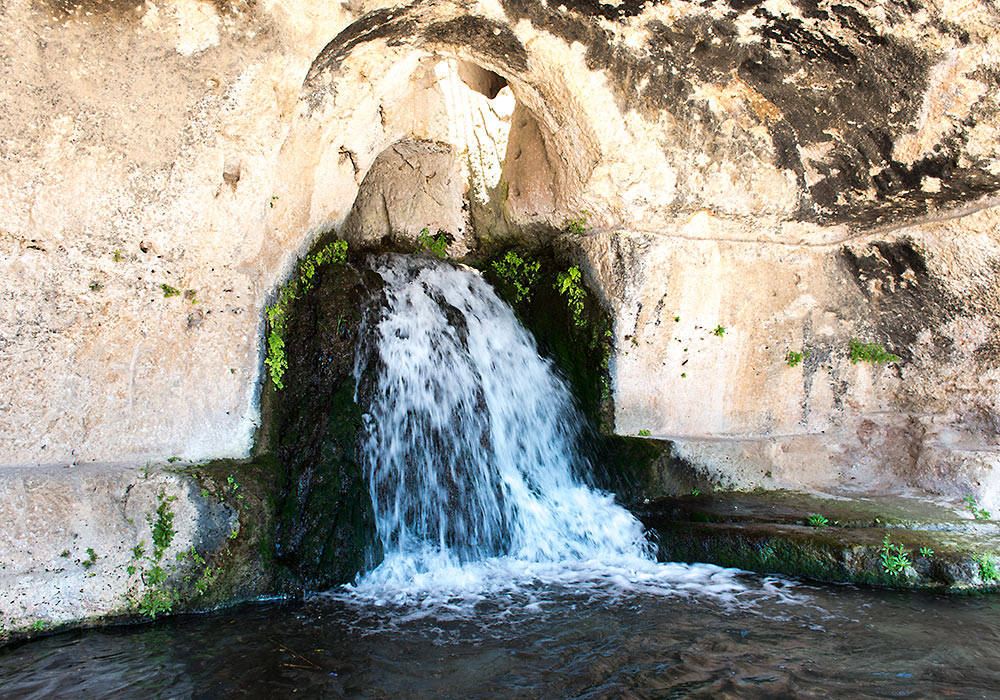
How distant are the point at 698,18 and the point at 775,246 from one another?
1.80 metres

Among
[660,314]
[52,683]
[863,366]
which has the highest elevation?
[660,314]

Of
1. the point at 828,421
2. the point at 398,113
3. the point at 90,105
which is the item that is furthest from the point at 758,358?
the point at 90,105

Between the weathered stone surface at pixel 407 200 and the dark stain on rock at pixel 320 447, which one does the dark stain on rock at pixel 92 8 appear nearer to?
the dark stain on rock at pixel 320 447

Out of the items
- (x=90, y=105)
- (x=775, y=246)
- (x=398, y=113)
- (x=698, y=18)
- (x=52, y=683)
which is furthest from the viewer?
(x=398, y=113)

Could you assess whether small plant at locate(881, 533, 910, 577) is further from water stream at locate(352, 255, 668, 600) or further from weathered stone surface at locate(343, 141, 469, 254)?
weathered stone surface at locate(343, 141, 469, 254)

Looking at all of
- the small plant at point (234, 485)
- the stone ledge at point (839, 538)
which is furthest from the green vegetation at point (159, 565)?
the stone ledge at point (839, 538)

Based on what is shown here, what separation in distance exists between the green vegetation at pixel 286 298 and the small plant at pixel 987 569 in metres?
4.17

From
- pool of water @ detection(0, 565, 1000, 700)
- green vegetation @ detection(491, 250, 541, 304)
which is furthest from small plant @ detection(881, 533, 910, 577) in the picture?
green vegetation @ detection(491, 250, 541, 304)

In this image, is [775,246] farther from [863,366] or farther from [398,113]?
[398,113]

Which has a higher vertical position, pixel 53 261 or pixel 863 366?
pixel 53 261

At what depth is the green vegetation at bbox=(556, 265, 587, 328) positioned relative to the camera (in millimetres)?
5871

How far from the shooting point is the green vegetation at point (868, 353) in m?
5.59

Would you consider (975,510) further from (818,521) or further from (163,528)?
(163,528)

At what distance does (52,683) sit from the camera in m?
3.20
